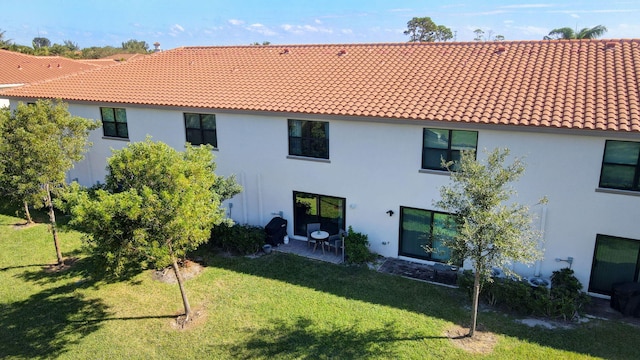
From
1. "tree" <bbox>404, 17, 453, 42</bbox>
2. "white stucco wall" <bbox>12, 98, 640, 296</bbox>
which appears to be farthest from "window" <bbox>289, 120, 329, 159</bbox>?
"tree" <bbox>404, 17, 453, 42</bbox>

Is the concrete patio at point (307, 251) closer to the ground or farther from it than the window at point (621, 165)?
closer to the ground

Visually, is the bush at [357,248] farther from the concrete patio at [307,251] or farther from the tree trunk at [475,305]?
the tree trunk at [475,305]

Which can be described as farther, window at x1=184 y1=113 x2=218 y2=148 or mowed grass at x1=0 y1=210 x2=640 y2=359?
window at x1=184 y1=113 x2=218 y2=148

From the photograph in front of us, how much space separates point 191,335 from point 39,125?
8.68 meters

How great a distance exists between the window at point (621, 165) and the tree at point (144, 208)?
11161 mm

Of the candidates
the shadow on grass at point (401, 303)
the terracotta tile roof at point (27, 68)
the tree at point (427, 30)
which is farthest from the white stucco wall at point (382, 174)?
the tree at point (427, 30)

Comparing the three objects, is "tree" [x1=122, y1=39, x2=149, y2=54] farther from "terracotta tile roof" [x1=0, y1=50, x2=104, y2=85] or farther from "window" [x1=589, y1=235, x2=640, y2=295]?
"window" [x1=589, y1=235, x2=640, y2=295]

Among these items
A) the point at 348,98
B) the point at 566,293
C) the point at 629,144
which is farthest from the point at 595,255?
the point at 348,98

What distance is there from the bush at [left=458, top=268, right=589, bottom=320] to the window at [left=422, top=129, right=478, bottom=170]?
3707 mm

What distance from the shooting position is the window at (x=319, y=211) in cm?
1650

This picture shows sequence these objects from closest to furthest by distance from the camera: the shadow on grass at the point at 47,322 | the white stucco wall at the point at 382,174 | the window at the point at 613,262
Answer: the shadow on grass at the point at 47,322 → the white stucco wall at the point at 382,174 → the window at the point at 613,262

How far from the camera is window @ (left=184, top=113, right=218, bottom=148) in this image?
17.8 m

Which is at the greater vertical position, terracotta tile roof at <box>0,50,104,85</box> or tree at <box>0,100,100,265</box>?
terracotta tile roof at <box>0,50,104,85</box>

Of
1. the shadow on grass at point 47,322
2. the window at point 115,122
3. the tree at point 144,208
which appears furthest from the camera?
the window at point 115,122
